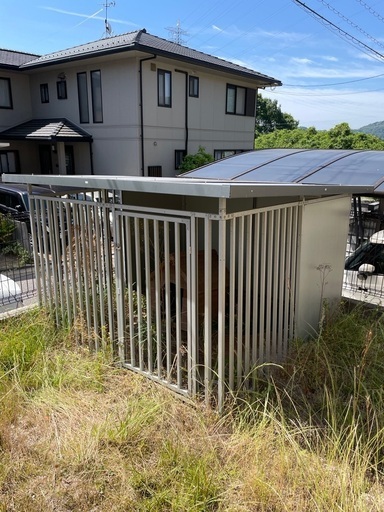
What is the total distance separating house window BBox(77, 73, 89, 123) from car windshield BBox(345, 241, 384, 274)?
1215cm

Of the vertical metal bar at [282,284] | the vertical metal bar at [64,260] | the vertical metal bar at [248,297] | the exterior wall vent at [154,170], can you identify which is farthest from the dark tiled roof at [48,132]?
the vertical metal bar at [248,297]

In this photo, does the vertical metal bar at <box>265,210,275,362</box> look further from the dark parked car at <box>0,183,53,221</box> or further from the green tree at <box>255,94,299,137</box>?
the green tree at <box>255,94,299,137</box>

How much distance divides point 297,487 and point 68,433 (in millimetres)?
1615

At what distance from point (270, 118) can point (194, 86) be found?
3841 centimetres

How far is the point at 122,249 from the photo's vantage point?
3576 millimetres

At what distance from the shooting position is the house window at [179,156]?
50.2 ft

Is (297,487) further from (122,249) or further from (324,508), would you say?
(122,249)

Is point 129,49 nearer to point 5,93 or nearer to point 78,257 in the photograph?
point 5,93

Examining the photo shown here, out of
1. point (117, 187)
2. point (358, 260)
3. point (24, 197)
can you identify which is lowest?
point (358, 260)

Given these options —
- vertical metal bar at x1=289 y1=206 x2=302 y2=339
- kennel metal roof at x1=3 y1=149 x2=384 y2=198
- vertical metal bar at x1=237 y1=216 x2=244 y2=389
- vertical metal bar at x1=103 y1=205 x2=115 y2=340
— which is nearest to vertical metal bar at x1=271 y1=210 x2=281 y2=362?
vertical metal bar at x1=289 y1=206 x2=302 y2=339

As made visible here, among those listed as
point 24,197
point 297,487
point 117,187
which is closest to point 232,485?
point 297,487

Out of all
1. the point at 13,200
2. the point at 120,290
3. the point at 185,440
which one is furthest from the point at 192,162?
the point at 185,440

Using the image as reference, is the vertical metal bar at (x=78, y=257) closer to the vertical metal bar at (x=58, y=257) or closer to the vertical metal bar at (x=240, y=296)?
the vertical metal bar at (x=58, y=257)

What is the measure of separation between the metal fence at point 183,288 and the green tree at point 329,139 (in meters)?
24.6
